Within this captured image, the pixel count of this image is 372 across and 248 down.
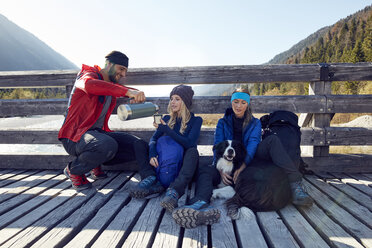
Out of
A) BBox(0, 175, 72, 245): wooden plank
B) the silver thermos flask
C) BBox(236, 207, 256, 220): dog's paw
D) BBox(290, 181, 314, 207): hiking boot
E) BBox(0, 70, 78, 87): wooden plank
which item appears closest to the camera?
BBox(0, 175, 72, 245): wooden plank

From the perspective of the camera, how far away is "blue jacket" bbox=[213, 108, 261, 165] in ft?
8.70

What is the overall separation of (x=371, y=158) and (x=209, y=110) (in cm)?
241

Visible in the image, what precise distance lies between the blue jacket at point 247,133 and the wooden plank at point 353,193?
1121 millimetres

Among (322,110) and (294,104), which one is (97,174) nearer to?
(294,104)

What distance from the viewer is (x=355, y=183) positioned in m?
2.86

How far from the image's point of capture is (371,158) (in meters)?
3.26

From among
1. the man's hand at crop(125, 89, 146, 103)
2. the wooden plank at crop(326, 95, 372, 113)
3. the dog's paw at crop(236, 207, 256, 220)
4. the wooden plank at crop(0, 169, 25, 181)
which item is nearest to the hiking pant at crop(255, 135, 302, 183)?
the dog's paw at crop(236, 207, 256, 220)

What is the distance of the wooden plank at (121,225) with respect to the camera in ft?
5.48

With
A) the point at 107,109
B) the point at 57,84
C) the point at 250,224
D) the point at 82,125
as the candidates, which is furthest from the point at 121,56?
the point at 250,224

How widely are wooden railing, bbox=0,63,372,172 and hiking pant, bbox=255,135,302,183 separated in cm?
84

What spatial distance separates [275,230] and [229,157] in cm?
92

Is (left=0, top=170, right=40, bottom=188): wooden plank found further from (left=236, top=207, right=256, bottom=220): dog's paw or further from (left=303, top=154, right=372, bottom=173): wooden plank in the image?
(left=303, top=154, right=372, bottom=173): wooden plank

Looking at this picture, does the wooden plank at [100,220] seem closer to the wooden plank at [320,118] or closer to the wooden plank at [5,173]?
the wooden plank at [5,173]

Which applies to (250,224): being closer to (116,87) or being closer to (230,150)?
(230,150)
